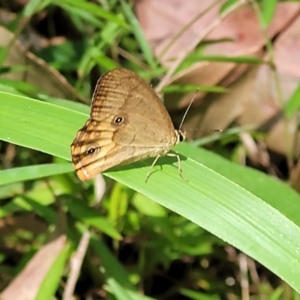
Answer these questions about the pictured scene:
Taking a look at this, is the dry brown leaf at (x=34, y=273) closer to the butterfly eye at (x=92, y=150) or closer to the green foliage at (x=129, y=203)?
the green foliage at (x=129, y=203)

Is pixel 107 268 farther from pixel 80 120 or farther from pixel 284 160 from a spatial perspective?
pixel 284 160

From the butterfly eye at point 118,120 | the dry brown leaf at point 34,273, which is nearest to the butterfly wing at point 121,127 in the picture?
the butterfly eye at point 118,120

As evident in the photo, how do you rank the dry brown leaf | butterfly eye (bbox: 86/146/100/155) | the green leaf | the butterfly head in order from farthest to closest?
the dry brown leaf
the butterfly head
butterfly eye (bbox: 86/146/100/155)
the green leaf

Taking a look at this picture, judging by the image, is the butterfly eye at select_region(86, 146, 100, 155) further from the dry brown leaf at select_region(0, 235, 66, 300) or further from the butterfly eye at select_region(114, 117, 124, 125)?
the dry brown leaf at select_region(0, 235, 66, 300)

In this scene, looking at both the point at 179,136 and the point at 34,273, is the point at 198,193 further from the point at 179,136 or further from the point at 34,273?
the point at 34,273

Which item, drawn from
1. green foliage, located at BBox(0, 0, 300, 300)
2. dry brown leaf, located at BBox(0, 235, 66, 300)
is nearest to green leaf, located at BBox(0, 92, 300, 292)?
green foliage, located at BBox(0, 0, 300, 300)

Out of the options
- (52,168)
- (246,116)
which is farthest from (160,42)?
(52,168)

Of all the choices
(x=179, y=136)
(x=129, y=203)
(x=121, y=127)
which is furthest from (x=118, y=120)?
(x=129, y=203)

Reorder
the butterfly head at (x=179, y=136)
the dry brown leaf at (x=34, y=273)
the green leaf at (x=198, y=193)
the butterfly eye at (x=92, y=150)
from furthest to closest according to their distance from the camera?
the dry brown leaf at (x=34, y=273)
the butterfly head at (x=179, y=136)
the butterfly eye at (x=92, y=150)
the green leaf at (x=198, y=193)
